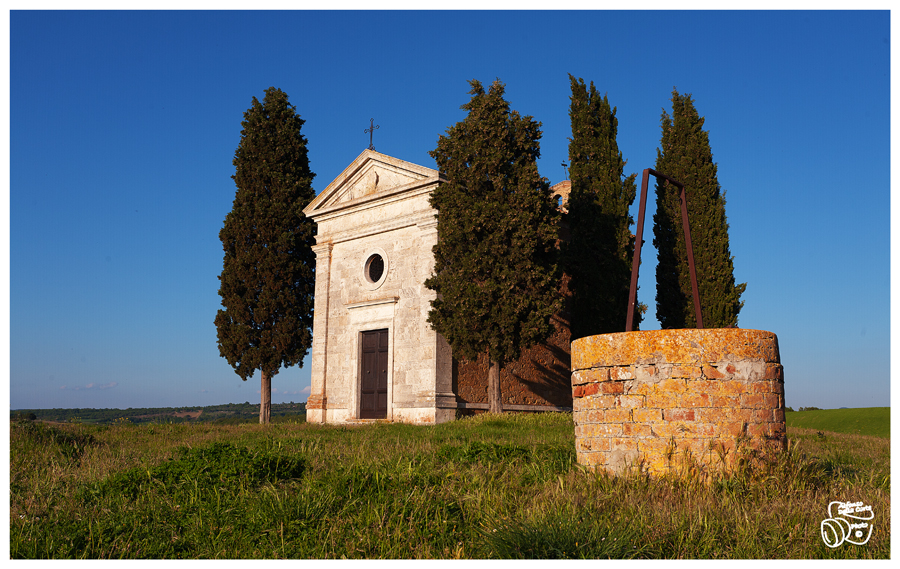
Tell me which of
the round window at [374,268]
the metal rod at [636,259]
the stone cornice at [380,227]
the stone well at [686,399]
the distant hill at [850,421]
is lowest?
the distant hill at [850,421]

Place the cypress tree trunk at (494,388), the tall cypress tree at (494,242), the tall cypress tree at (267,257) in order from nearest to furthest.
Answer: the tall cypress tree at (494,242) < the cypress tree trunk at (494,388) < the tall cypress tree at (267,257)

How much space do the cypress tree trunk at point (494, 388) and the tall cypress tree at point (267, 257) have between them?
599 cm

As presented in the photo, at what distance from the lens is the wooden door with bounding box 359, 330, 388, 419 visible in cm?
1695

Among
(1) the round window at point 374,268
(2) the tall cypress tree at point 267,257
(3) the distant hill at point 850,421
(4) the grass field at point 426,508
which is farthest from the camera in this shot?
(3) the distant hill at point 850,421

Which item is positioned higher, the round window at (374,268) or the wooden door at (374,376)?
the round window at (374,268)

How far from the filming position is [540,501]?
5.67m

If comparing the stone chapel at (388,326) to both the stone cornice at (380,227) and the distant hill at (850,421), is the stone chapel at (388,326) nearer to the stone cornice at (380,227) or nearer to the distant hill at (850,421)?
the stone cornice at (380,227)

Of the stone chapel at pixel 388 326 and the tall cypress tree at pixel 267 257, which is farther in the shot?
the tall cypress tree at pixel 267 257

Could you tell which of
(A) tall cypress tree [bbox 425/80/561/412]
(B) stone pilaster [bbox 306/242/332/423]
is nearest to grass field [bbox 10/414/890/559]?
(A) tall cypress tree [bbox 425/80/561/412]

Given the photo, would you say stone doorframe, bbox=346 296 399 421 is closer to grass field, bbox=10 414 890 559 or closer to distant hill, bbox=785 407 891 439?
grass field, bbox=10 414 890 559

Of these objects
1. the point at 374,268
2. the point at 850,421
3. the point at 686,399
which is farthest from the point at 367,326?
the point at 850,421

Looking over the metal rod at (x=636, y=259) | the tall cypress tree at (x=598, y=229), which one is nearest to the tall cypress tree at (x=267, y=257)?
the tall cypress tree at (x=598, y=229)

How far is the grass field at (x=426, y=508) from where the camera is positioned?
15.9ft

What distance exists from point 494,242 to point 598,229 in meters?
3.47
